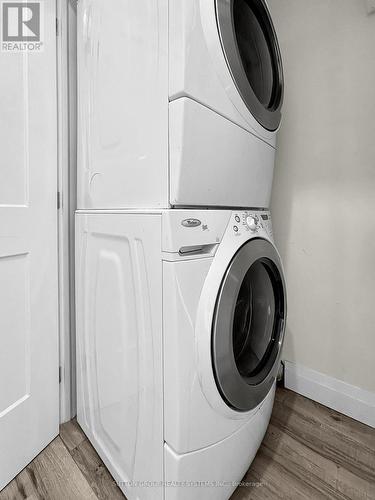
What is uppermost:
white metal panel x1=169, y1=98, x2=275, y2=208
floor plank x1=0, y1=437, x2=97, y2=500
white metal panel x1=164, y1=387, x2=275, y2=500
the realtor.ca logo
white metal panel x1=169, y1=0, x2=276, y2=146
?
the realtor.ca logo

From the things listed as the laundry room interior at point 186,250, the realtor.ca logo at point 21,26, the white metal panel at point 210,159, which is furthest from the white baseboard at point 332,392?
the realtor.ca logo at point 21,26

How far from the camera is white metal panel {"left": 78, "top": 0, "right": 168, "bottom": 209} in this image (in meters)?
0.77

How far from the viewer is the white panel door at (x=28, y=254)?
0.99 m

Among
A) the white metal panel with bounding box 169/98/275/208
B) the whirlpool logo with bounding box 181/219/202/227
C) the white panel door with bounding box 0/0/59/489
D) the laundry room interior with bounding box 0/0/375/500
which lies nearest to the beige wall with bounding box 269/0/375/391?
the laundry room interior with bounding box 0/0/375/500

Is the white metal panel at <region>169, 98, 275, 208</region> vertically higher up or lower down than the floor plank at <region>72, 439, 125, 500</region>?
higher up

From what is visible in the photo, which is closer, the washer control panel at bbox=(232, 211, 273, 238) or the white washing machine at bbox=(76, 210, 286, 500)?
the white washing machine at bbox=(76, 210, 286, 500)

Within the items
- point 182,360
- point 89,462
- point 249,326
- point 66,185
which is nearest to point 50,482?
point 89,462

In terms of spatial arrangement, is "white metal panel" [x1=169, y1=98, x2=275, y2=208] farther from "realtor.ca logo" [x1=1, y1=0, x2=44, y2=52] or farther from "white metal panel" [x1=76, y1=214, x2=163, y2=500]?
"realtor.ca logo" [x1=1, y1=0, x2=44, y2=52]

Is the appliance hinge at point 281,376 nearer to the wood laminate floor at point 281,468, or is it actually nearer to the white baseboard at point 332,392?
the white baseboard at point 332,392

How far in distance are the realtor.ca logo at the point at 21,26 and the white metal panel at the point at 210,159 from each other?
75 centimetres

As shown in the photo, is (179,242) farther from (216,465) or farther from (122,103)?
(216,465)

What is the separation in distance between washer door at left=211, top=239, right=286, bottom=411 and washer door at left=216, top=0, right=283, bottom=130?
48cm

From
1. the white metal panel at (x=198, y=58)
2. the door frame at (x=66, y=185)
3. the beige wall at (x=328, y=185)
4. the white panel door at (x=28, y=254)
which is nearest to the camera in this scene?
the white metal panel at (x=198, y=58)

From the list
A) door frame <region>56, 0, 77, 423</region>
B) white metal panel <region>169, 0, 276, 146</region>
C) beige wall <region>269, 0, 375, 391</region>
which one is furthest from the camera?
beige wall <region>269, 0, 375, 391</region>
